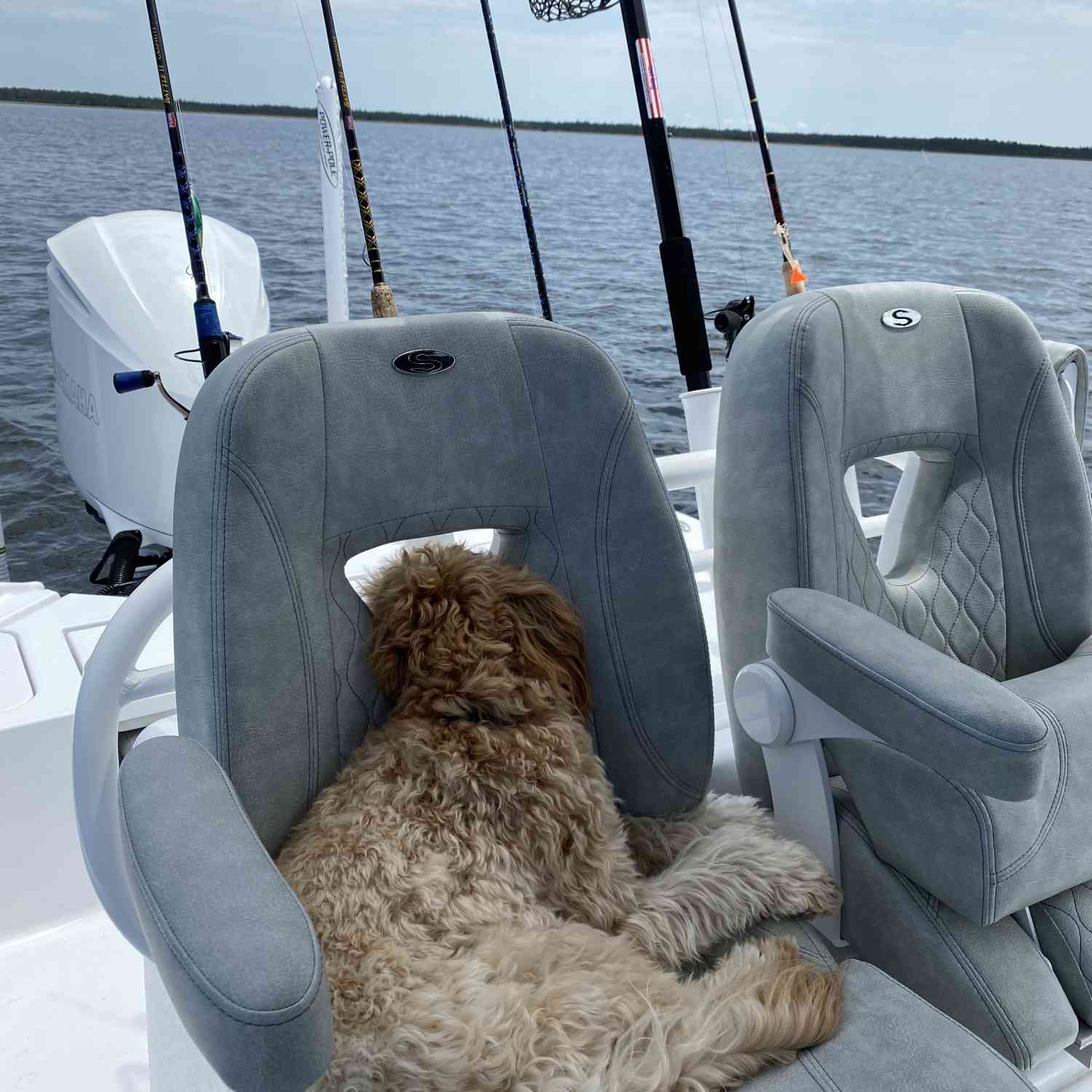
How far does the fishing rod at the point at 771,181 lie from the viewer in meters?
1.80

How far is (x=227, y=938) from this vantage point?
0.61m

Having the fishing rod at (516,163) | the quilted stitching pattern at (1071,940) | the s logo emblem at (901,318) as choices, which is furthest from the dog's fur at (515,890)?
the fishing rod at (516,163)

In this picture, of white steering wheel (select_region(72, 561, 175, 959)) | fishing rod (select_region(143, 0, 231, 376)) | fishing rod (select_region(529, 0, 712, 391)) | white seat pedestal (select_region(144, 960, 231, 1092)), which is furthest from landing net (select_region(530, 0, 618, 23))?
white seat pedestal (select_region(144, 960, 231, 1092))

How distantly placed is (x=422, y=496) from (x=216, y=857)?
0.40 meters

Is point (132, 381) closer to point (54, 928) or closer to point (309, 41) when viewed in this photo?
point (54, 928)

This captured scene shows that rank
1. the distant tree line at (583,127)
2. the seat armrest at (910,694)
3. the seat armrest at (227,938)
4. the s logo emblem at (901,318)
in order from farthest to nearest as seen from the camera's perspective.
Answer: the distant tree line at (583,127) → the s logo emblem at (901,318) → the seat armrest at (910,694) → the seat armrest at (227,938)

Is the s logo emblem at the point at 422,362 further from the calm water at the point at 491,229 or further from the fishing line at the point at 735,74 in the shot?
the calm water at the point at 491,229

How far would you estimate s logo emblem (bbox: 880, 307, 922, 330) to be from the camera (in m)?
1.23

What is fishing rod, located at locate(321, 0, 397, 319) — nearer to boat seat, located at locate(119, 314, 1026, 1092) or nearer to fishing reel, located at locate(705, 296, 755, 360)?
fishing reel, located at locate(705, 296, 755, 360)

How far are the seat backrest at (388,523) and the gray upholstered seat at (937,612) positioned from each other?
0.51 ft

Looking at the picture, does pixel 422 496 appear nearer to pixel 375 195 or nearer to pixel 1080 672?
pixel 1080 672

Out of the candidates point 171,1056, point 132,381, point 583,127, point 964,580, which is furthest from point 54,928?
point 583,127

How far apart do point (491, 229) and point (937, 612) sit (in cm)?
1190

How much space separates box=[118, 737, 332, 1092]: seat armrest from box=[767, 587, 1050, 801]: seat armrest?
54 centimetres
